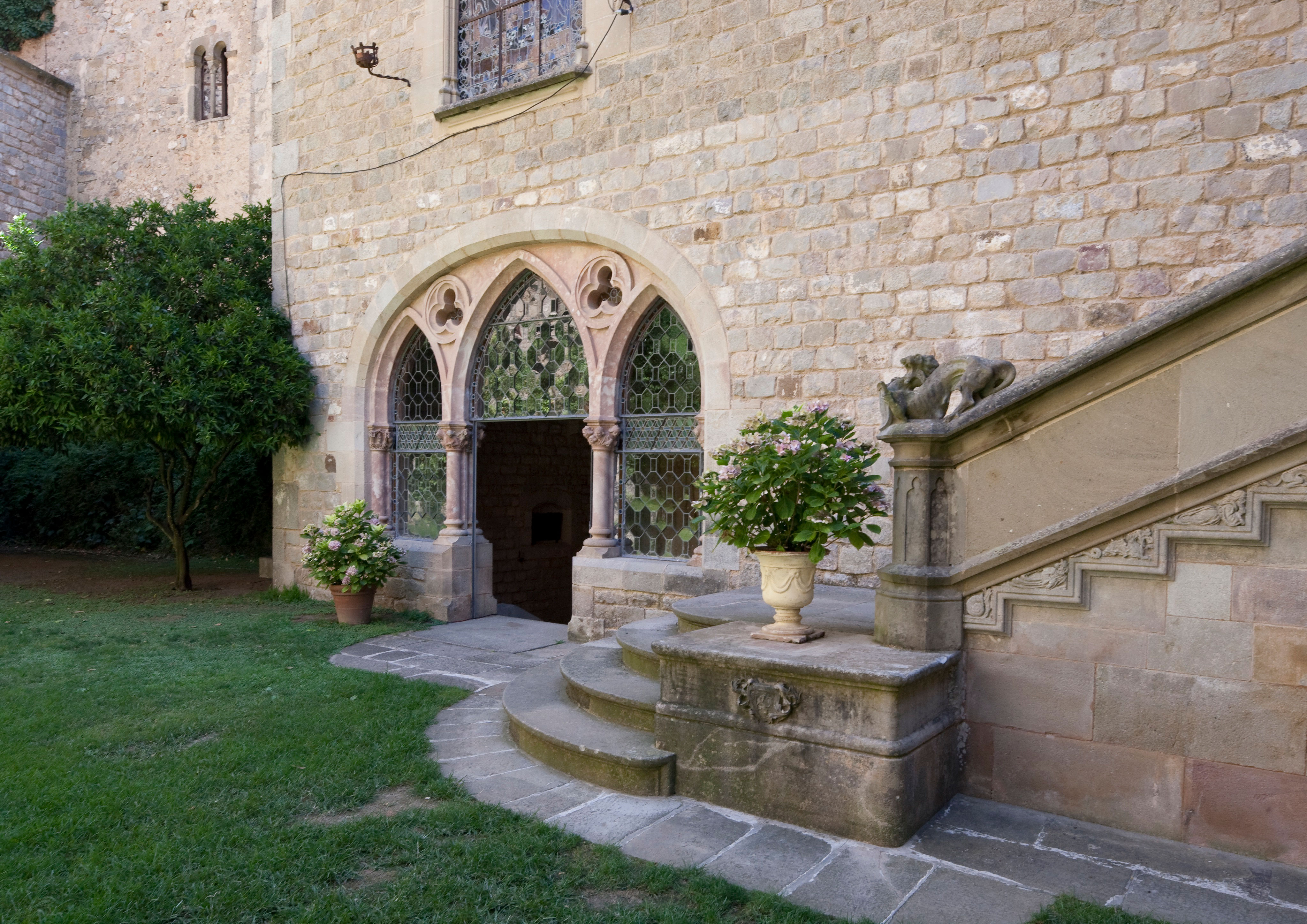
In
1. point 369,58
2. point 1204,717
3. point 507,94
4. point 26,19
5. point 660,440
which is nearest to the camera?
point 1204,717

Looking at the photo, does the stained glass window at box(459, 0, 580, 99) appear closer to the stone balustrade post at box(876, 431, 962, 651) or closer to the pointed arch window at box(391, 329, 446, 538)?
the pointed arch window at box(391, 329, 446, 538)

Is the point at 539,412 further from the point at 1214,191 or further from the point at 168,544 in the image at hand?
the point at 168,544

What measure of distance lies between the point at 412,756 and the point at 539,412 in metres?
4.05

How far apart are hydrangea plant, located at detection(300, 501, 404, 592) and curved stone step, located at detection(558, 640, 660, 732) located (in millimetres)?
3188

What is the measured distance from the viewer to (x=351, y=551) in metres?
7.39

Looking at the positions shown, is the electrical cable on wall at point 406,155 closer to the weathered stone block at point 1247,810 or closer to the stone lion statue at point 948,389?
the stone lion statue at point 948,389

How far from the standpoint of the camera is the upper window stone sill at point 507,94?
6766 millimetres

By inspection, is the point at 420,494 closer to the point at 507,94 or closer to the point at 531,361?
the point at 531,361

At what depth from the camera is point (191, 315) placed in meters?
8.63

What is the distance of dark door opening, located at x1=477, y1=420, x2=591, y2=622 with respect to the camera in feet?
33.3

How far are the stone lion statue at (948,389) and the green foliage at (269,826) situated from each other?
5.83ft

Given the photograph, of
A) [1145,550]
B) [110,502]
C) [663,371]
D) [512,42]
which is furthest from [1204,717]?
[110,502]

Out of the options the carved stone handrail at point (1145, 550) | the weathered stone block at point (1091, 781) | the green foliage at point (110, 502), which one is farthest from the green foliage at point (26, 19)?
the weathered stone block at point (1091, 781)

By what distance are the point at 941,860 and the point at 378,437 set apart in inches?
265
